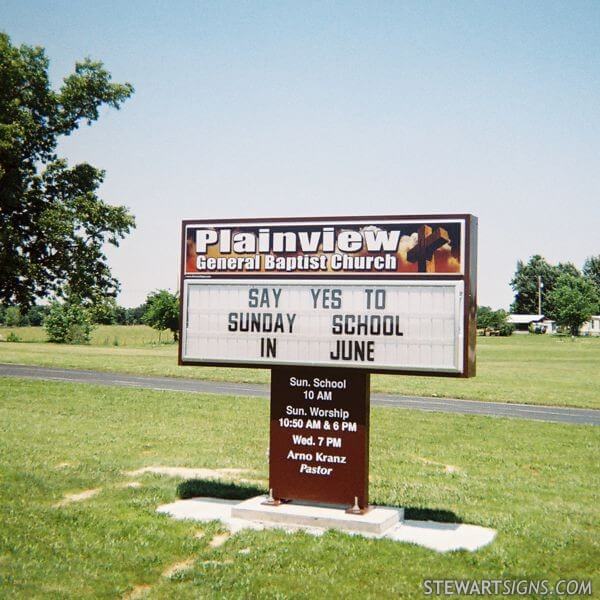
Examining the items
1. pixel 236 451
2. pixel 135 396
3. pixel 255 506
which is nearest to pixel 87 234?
pixel 135 396

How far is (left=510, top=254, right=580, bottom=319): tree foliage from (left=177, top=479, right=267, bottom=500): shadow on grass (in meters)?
156

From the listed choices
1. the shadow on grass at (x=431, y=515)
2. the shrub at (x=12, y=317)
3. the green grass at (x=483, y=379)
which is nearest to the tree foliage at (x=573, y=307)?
the green grass at (x=483, y=379)

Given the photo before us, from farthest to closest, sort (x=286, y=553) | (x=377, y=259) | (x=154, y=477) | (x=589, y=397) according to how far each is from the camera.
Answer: (x=589, y=397) → (x=154, y=477) → (x=377, y=259) → (x=286, y=553)

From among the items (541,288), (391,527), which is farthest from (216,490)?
(541,288)

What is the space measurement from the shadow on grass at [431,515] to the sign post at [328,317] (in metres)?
1.15

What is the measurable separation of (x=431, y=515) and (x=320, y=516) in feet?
6.43

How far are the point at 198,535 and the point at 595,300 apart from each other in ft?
407

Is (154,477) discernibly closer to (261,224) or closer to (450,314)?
(261,224)

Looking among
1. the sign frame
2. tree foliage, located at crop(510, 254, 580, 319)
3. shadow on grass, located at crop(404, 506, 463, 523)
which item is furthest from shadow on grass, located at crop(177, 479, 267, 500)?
tree foliage, located at crop(510, 254, 580, 319)

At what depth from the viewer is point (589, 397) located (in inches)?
1245

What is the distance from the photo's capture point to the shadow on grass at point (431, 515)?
437 inches

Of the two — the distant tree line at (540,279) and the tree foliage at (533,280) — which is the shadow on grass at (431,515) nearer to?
the distant tree line at (540,279)

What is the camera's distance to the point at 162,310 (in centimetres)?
8656

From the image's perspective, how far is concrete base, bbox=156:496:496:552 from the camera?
9805mm
